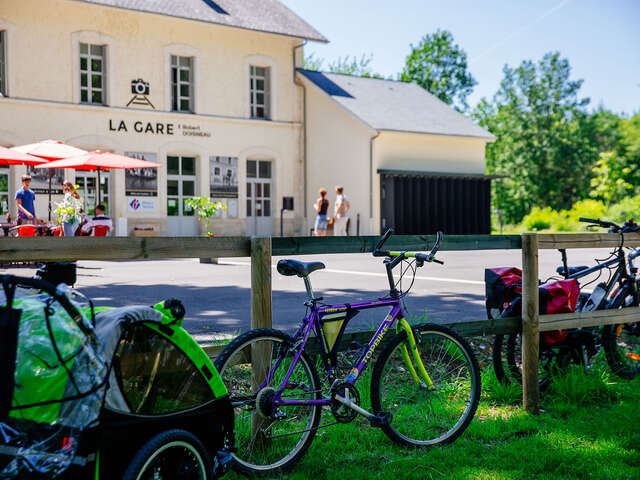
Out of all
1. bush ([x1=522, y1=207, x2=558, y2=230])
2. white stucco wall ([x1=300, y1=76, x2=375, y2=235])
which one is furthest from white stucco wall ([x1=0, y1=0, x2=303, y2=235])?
bush ([x1=522, y1=207, x2=558, y2=230])

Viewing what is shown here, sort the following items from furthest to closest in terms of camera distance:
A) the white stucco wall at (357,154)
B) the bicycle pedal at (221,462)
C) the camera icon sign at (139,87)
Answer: the white stucco wall at (357,154)
the camera icon sign at (139,87)
the bicycle pedal at (221,462)

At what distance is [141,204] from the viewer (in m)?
27.1

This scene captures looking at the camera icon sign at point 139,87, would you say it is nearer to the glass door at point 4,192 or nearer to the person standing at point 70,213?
the glass door at point 4,192

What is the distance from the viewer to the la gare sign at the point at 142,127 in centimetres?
2652

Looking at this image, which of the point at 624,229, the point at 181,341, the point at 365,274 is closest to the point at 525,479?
the point at 181,341

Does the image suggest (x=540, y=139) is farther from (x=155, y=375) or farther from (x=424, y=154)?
(x=155, y=375)

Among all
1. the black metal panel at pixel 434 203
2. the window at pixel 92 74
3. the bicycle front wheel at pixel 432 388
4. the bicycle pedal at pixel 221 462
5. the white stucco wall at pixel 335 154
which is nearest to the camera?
the bicycle pedal at pixel 221 462

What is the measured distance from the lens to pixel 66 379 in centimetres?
249

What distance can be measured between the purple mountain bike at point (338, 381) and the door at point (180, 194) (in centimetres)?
2376

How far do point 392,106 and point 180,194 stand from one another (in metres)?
10.5

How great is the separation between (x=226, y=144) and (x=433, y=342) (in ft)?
82.9

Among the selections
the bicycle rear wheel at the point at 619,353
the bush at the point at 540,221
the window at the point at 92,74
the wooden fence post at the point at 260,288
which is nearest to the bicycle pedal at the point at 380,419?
the wooden fence post at the point at 260,288

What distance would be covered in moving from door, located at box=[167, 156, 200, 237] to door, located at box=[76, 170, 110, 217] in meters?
2.43

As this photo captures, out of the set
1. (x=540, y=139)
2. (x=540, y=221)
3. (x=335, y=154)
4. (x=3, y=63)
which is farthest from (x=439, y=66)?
(x=3, y=63)
